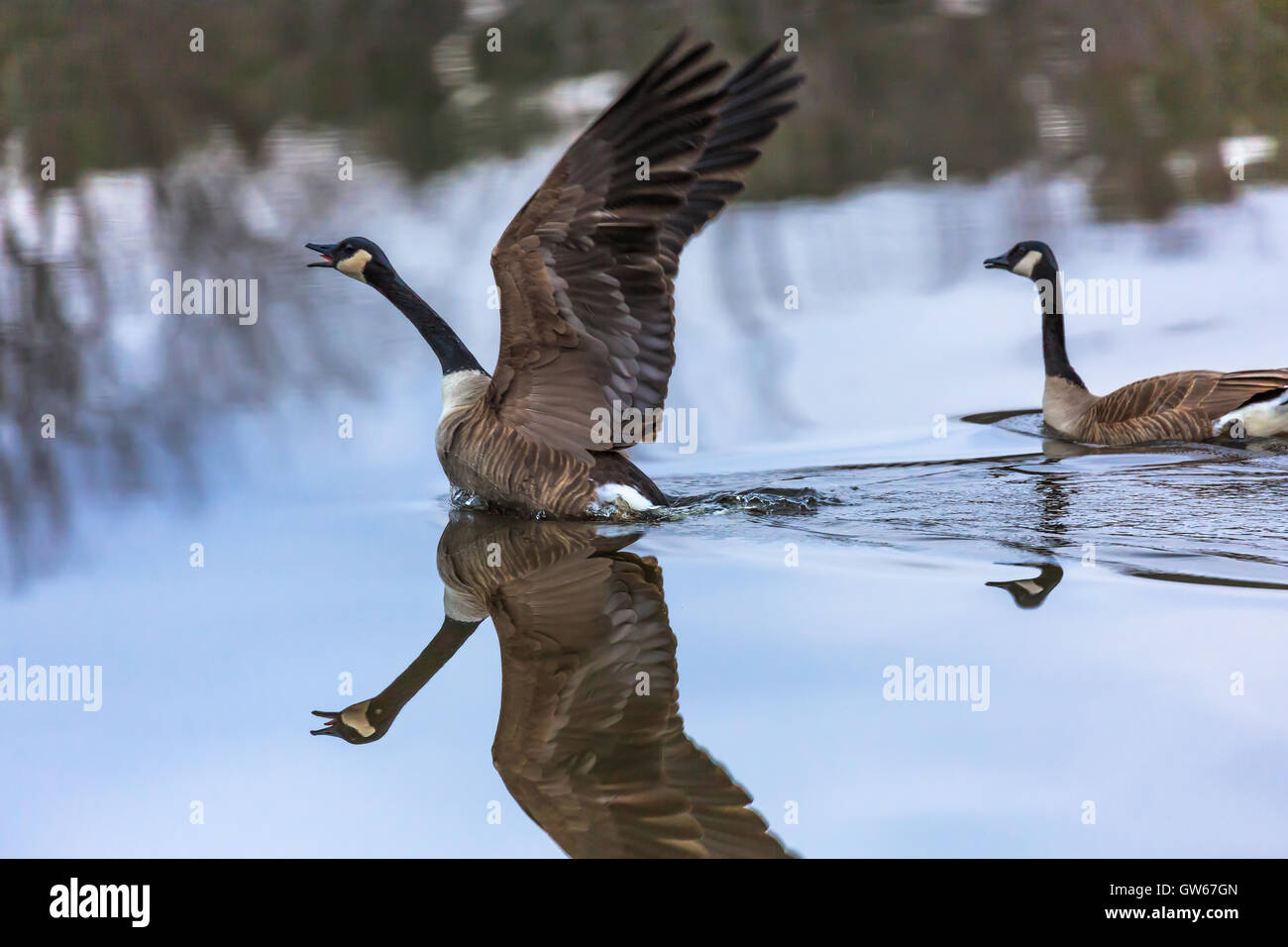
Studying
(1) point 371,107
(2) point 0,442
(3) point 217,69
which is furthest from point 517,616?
(3) point 217,69

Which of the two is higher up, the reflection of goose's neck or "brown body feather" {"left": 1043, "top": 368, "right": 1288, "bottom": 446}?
"brown body feather" {"left": 1043, "top": 368, "right": 1288, "bottom": 446}

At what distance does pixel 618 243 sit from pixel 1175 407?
3.70 metres

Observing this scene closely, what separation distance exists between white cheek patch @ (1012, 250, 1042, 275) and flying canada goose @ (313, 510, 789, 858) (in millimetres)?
4236

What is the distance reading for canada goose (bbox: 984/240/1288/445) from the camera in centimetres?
772

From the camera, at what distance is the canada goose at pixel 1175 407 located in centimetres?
772

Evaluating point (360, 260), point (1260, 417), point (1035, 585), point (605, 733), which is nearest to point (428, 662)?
point (605, 733)

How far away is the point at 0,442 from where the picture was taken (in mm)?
8086

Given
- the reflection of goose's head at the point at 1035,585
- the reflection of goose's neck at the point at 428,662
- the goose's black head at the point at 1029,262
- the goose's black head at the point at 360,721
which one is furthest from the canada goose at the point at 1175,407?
the goose's black head at the point at 360,721

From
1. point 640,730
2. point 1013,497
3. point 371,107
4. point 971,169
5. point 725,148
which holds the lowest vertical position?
point 640,730

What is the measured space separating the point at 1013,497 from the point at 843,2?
13.1 meters

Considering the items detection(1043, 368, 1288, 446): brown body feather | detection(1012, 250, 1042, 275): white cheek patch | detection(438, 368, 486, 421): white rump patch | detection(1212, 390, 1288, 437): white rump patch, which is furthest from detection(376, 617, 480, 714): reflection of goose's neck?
detection(1012, 250, 1042, 275): white cheek patch

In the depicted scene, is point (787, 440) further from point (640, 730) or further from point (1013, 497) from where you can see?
point (640, 730)

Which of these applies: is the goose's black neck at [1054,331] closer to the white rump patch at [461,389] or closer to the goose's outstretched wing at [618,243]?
the goose's outstretched wing at [618,243]

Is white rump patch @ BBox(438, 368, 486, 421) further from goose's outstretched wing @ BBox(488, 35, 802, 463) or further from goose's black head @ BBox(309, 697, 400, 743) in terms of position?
goose's black head @ BBox(309, 697, 400, 743)
